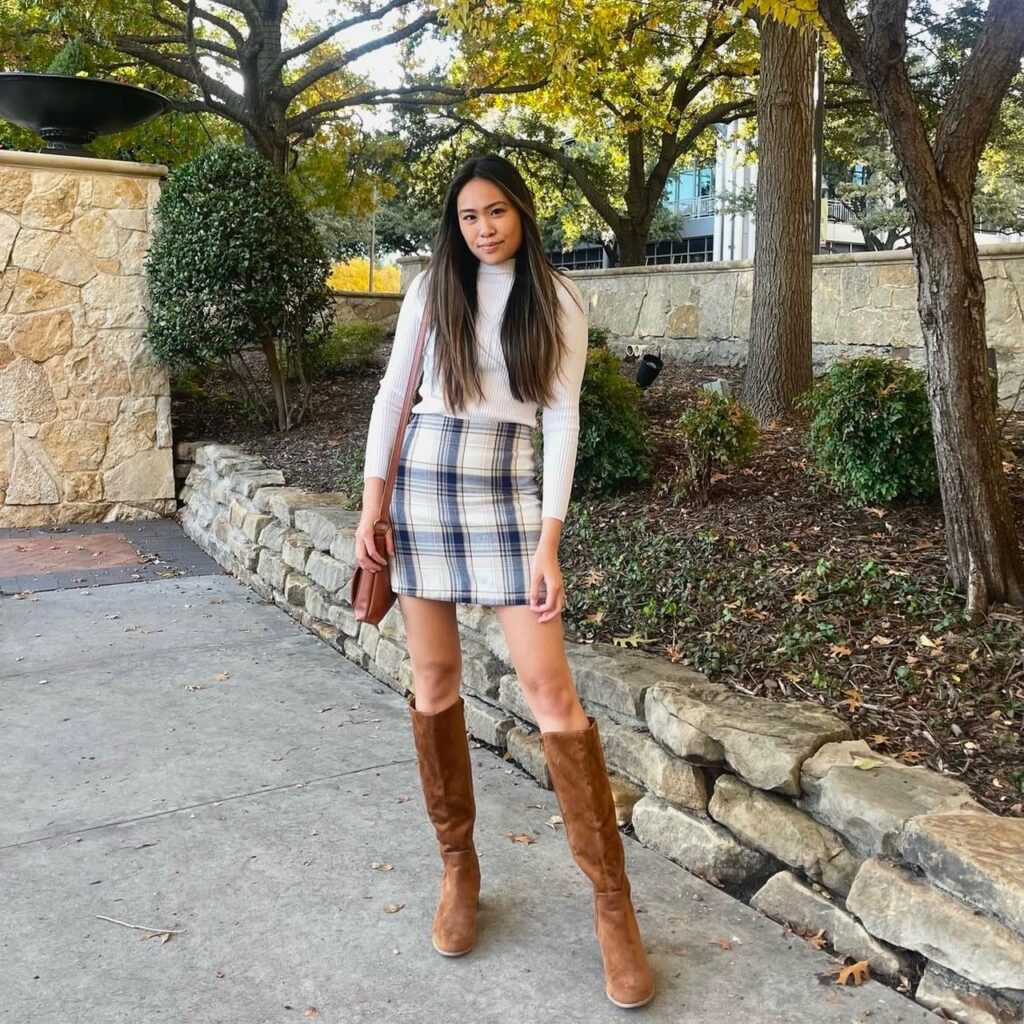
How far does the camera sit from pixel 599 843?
2221 mm

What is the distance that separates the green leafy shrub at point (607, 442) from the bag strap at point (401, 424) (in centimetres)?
250

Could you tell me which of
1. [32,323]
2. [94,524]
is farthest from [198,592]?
[32,323]

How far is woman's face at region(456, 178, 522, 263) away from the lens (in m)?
2.27

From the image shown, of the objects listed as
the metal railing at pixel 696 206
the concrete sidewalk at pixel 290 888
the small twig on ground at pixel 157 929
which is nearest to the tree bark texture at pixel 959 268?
the concrete sidewalk at pixel 290 888

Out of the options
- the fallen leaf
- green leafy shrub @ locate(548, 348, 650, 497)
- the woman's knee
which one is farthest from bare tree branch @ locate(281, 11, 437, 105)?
the fallen leaf

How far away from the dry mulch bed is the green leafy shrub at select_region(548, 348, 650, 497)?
115 mm

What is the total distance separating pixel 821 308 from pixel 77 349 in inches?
224

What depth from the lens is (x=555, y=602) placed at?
7.29 ft

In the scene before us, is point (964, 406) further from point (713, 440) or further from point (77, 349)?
point (77, 349)

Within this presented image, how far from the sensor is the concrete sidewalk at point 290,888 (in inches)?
86.7

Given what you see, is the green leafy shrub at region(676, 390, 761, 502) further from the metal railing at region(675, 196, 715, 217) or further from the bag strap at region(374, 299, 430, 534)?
the metal railing at region(675, 196, 715, 217)

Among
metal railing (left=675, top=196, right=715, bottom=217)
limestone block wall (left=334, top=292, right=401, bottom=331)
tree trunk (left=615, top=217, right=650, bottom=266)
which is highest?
metal railing (left=675, top=196, right=715, bottom=217)

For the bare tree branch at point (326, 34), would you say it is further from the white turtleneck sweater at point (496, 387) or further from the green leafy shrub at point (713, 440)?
the white turtleneck sweater at point (496, 387)

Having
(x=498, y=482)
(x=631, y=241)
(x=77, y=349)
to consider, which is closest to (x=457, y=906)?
(x=498, y=482)
